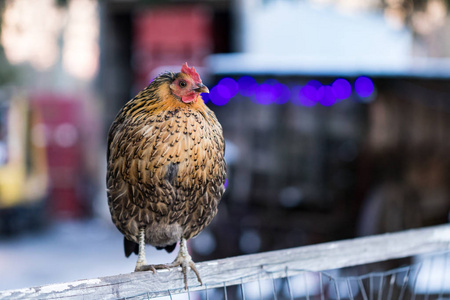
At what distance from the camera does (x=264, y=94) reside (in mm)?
5492

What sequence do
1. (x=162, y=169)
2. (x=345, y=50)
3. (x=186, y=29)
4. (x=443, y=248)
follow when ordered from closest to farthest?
(x=162, y=169) < (x=443, y=248) < (x=345, y=50) < (x=186, y=29)

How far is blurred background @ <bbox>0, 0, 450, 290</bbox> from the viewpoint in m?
5.27

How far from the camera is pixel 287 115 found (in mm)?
5445

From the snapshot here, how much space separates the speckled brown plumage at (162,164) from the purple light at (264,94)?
3.57 metres

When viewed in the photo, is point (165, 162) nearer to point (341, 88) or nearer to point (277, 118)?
point (341, 88)

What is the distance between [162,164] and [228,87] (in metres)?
3.85

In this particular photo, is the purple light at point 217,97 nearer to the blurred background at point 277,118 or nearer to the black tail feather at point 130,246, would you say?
the blurred background at point 277,118

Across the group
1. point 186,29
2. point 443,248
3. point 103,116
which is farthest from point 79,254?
point 443,248

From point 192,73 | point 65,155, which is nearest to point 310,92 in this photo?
point 192,73

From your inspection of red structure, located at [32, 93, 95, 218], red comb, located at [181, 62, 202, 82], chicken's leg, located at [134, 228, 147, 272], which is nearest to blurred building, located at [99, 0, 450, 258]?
red comb, located at [181, 62, 202, 82]

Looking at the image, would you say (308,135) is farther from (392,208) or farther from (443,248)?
(443,248)

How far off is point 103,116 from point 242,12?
3042 mm

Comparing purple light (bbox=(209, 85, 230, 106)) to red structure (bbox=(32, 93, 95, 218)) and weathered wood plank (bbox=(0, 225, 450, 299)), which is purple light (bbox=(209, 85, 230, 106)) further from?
red structure (bbox=(32, 93, 95, 218))

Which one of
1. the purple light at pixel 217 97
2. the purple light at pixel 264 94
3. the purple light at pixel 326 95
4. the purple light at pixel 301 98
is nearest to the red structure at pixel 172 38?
the purple light at pixel 217 97
